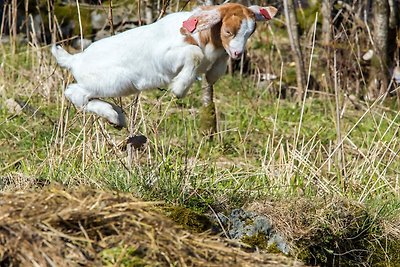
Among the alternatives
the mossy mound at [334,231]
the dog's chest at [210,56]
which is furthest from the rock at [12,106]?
the dog's chest at [210,56]

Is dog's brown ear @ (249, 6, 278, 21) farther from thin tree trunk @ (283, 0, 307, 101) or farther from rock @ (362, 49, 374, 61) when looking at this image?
rock @ (362, 49, 374, 61)

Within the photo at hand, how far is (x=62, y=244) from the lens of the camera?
10.7ft

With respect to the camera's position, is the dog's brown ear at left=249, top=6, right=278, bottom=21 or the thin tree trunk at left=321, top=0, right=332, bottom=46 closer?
the dog's brown ear at left=249, top=6, right=278, bottom=21

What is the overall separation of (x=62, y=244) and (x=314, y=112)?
5435mm

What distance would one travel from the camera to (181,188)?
15.6ft

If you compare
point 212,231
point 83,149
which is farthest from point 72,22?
point 212,231

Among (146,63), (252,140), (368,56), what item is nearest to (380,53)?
(368,56)

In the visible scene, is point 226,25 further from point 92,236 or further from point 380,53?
point 380,53

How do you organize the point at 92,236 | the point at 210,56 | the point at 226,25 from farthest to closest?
the point at 210,56 < the point at 226,25 < the point at 92,236

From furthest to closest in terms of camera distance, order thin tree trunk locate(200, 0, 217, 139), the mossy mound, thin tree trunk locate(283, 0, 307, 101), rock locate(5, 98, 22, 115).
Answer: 1. thin tree trunk locate(283, 0, 307, 101)
2. rock locate(5, 98, 22, 115)
3. thin tree trunk locate(200, 0, 217, 139)
4. the mossy mound

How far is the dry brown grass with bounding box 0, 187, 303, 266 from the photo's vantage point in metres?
3.25

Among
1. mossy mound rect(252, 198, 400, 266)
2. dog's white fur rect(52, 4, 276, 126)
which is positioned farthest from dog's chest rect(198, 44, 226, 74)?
mossy mound rect(252, 198, 400, 266)

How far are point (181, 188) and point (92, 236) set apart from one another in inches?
56.4

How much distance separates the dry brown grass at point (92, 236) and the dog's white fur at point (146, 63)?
0.62m
